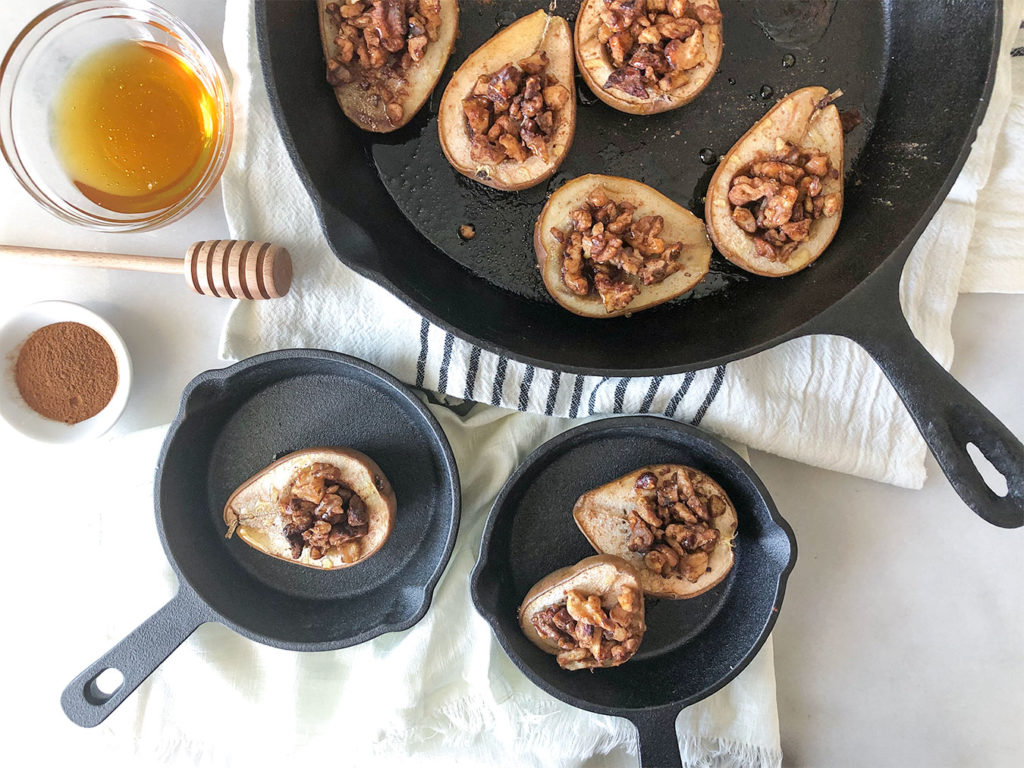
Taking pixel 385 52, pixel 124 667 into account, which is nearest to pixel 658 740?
pixel 124 667

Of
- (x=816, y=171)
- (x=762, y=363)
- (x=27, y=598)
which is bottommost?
(x=27, y=598)

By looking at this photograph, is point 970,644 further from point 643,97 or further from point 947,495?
point 643,97

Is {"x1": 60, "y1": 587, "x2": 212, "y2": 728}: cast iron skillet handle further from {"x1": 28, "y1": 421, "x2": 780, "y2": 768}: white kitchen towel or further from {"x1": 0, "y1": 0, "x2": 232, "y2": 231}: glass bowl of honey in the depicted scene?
{"x1": 0, "y1": 0, "x2": 232, "y2": 231}: glass bowl of honey

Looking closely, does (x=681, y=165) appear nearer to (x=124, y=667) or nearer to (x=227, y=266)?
(x=227, y=266)

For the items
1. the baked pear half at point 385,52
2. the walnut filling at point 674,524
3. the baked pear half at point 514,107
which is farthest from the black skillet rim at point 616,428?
the baked pear half at point 385,52

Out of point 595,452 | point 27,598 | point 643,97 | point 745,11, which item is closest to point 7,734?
point 27,598
